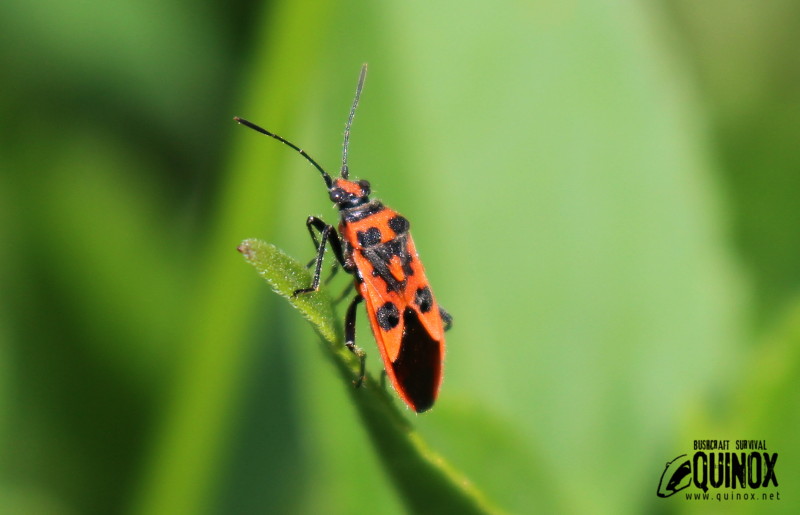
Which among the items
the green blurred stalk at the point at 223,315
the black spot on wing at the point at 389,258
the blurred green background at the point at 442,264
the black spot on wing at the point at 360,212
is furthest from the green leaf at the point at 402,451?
the black spot on wing at the point at 360,212

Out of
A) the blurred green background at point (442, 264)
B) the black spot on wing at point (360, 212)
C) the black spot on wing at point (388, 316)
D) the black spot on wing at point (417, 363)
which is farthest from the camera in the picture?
the black spot on wing at point (360, 212)

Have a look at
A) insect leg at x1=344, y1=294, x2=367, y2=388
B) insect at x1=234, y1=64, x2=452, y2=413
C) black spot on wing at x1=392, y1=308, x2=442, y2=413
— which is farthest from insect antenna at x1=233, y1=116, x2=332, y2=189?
black spot on wing at x1=392, y1=308, x2=442, y2=413

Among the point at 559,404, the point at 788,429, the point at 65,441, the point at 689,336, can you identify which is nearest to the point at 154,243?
the point at 65,441

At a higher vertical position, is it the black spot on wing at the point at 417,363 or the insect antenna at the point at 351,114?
the insect antenna at the point at 351,114

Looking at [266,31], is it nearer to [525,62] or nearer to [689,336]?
[525,62]

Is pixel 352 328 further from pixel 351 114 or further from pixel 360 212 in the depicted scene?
pixel 351 114

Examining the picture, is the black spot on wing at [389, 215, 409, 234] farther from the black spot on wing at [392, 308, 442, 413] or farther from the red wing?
the black spot on wing at [392, 308, 442, 413]

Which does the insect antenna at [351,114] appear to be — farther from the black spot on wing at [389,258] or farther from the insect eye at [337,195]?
the black spot on wing at [389,258]
